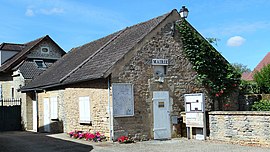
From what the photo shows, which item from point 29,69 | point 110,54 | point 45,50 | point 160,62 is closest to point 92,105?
point 110,54

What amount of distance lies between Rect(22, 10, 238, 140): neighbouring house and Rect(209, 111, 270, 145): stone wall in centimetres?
227

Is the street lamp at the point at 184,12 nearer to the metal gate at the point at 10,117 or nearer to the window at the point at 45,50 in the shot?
the metal gate at the point at 10,117

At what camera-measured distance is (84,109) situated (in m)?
16.8

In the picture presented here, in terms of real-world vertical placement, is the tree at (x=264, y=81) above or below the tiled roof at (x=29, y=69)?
below

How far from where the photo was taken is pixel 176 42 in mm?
17328

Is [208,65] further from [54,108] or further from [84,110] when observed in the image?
[54,108]

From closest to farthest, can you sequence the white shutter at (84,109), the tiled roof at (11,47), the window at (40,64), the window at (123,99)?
the window at (123,99)
the white shutter at (84,109)
the window at (40,64)
the tiled roof at (11,47)

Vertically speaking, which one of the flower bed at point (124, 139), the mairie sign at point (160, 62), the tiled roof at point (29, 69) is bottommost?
the flower bed at point (124, 139)

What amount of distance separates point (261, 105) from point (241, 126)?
576cm

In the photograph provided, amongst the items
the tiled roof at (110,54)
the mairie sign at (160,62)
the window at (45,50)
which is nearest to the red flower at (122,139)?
the tiled roof at (110,54)

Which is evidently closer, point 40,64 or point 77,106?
point 77,106

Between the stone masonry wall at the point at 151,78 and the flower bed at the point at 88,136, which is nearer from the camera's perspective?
the flower bed at the point at 88,136

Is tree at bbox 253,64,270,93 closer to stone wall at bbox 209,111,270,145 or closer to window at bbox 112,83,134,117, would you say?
stone wall at bbox 209,111,270,145

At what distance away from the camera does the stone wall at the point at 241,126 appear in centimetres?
1281
